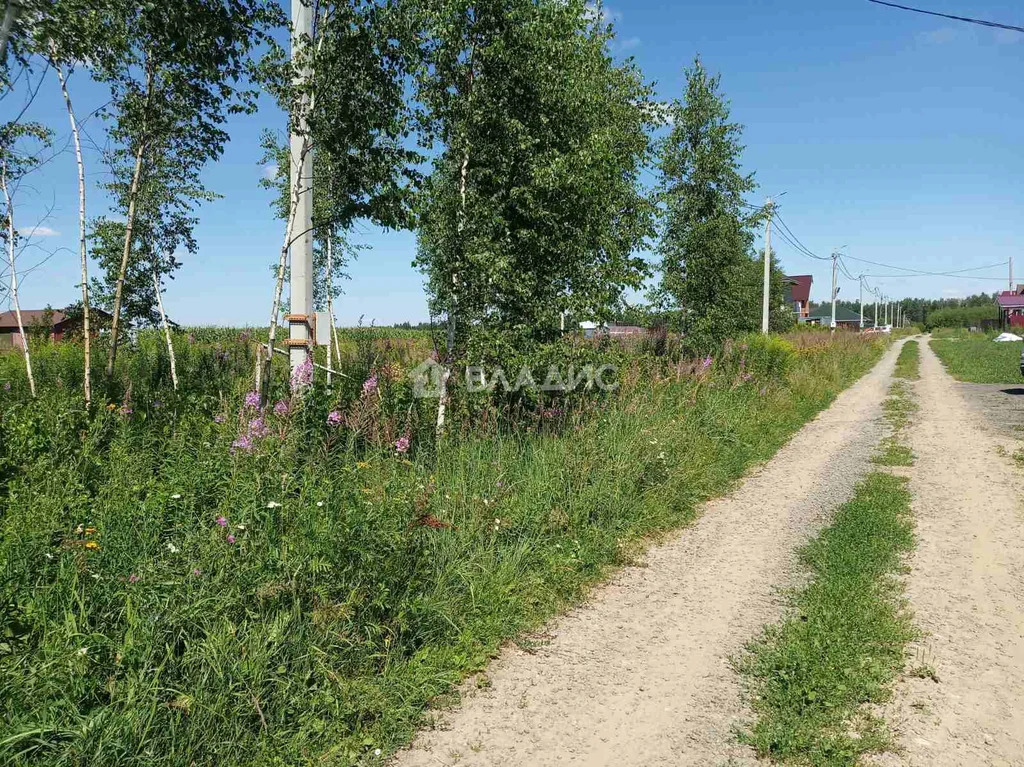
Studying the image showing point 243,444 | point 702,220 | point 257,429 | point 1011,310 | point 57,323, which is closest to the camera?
point 243,444

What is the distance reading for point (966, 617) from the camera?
4109mm

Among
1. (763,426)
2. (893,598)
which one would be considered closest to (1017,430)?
(763,426)

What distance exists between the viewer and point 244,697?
278cm

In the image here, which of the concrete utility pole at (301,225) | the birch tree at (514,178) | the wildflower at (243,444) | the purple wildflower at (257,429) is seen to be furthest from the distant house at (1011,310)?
the wildflower at (243,444)

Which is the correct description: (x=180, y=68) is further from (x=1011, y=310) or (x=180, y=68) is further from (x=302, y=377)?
(x=1011, y=310)

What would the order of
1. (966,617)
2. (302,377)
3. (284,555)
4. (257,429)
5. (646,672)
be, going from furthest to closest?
(302,377), (257,429), (966,617), (646,672), (284,555)

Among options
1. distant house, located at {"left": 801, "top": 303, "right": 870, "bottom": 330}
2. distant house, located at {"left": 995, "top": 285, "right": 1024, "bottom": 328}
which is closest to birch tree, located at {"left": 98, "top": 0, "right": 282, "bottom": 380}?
distant house, located at {"left": 801, "top": 303, "right": 870, "bottom": 330}

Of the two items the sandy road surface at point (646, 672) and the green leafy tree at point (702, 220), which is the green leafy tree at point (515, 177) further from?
the green leafy tree at point (702, 220)

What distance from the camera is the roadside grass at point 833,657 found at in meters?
2.88

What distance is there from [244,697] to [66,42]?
15.8 ft

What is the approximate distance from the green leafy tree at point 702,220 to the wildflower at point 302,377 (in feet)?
36.7

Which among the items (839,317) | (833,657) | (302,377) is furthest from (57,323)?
(839,317)

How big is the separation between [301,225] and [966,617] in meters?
6.65

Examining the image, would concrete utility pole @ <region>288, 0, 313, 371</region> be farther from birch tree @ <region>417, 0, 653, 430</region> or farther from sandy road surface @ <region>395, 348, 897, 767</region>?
sandy road surface @ <region>395, 348, 897, 767</region>
